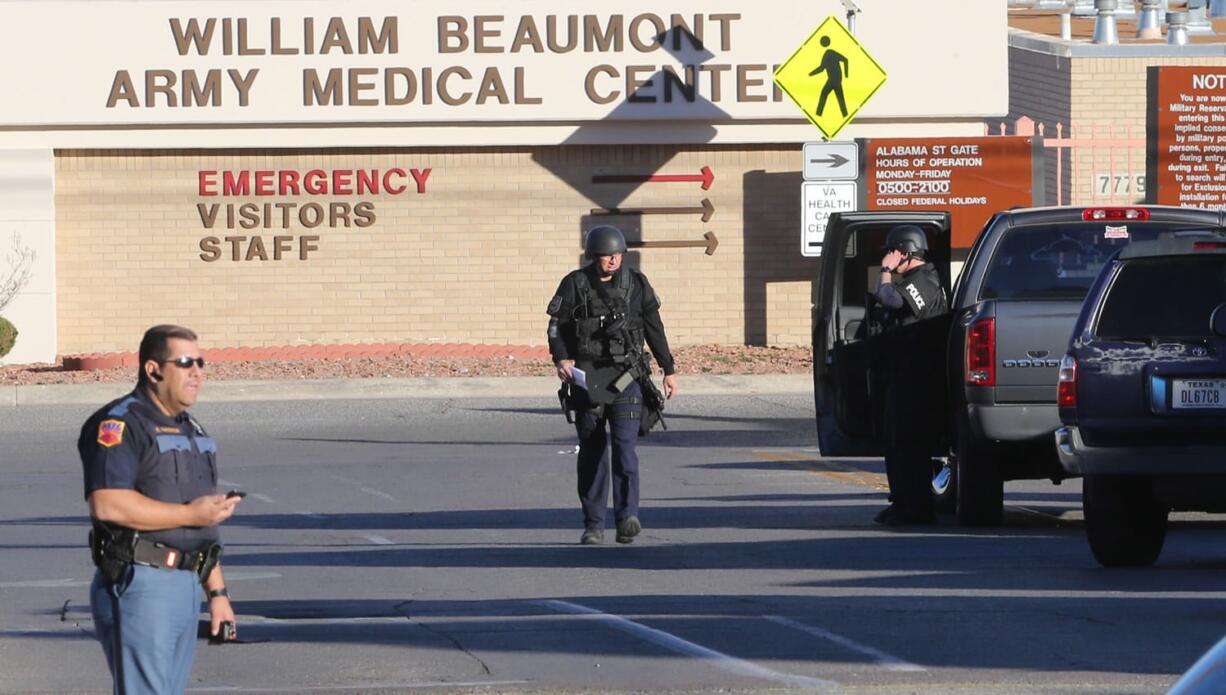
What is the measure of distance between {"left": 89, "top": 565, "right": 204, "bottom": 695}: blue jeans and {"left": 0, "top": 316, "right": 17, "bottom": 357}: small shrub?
18328mm

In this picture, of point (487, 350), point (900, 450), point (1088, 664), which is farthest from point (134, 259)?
point (1088, 664)

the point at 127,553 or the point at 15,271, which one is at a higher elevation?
the point at 15,271

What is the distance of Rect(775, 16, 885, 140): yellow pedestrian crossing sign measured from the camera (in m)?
22.5

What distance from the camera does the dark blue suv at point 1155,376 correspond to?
9.69 metres

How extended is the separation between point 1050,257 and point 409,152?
1367cm

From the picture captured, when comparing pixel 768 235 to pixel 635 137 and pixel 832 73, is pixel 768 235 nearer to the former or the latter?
pixel 635 137

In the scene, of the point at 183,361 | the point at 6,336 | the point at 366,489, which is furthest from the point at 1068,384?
the point at 6,336

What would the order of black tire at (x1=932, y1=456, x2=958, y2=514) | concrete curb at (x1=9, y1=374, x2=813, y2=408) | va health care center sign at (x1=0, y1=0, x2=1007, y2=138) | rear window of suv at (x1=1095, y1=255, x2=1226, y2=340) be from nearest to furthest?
rear window of suv at (x1=1095, y1=255, x2=1226, y2=340) < black tire at (x1=932, y1=456, x2=958, y2=514) < concrete curb at (x1=9, y1=374, x2=813, y2=408) < va health care center sign at (x1=0, y1=0, x2=1007, y2=138)

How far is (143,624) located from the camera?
5598mm

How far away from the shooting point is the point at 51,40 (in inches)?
949

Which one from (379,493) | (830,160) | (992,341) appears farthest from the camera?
(830,160)

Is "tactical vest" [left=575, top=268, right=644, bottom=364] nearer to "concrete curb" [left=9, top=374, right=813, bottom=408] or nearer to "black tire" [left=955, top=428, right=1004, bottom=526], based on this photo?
"black tire" [left=955, top=428, right=1004, bottom=526]

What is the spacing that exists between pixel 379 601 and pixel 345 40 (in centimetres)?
1544

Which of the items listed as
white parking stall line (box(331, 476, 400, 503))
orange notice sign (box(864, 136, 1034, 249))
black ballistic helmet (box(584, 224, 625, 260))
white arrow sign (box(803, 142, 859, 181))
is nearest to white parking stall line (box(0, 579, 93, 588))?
black ballistic helmet (box(584, 224, 625, 260))
